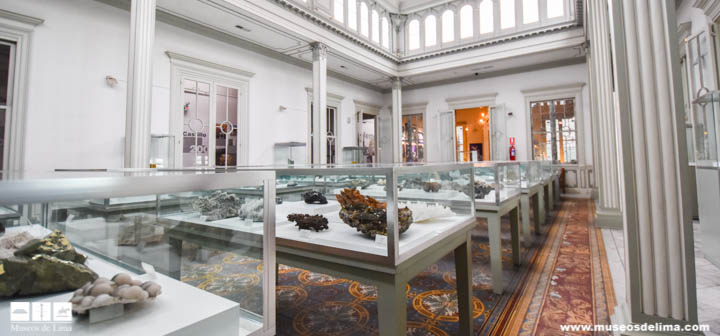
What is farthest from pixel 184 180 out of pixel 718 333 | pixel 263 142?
pixel 263 142

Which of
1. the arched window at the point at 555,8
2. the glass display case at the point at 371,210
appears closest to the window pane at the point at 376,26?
the arched window at the point at 555,8

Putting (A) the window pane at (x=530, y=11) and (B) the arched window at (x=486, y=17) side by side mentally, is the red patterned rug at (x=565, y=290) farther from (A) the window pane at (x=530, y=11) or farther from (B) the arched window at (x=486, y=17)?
(B) the arched window at (x=486, y=17)

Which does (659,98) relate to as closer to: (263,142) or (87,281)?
(87,281)

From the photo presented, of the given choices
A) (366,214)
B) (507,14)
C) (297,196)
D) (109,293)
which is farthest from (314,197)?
(507,14)

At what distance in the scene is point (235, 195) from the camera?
859mm

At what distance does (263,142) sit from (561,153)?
958 centimetres

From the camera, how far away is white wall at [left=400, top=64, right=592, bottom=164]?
9945 mm

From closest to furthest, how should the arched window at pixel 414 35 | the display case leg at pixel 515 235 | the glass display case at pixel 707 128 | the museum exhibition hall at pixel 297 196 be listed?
the museum exhibition hall at pixel 297 196
the glass display case at pixel 707 128
the display case leg at pixel 515 235
the arched window at pixel 414 35

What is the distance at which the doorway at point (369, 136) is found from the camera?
12.3m

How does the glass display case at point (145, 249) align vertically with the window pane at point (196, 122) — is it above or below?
below

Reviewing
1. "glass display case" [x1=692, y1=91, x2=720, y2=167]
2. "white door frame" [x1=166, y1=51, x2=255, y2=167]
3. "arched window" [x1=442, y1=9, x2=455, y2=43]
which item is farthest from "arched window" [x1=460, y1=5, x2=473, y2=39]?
"glass display case" [x1=692, y1=91, x2=720, y2=167]

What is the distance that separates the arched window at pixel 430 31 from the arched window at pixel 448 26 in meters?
0.32

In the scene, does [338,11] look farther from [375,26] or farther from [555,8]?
[555,8]

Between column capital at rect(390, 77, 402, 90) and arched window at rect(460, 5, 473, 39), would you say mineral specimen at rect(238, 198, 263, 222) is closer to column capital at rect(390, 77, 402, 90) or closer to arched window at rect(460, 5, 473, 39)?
column capital at rect(390, 77, 402, 90)
